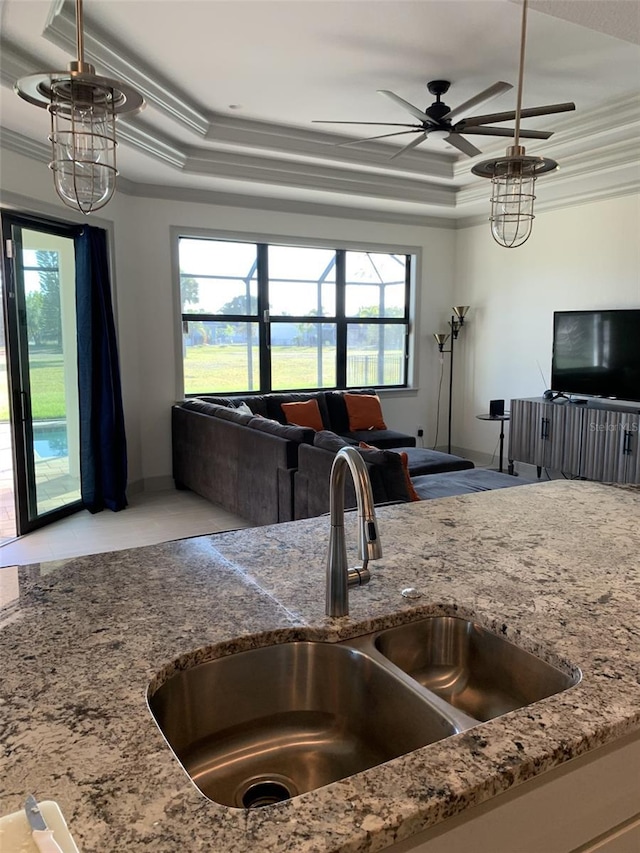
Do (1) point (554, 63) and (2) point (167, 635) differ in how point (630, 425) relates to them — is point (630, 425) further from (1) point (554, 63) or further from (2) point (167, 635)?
(2) point (167, 635)

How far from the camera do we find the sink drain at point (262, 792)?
1050 mm

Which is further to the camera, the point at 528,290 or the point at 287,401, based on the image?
the point at 528,290

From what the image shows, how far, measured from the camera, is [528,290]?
6.34m

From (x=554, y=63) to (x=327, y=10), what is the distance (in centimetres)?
157

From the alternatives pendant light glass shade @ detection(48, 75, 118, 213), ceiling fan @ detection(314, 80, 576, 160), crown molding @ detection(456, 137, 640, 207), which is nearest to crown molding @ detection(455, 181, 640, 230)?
crown molding @ detection(456, 137, 640, 207)

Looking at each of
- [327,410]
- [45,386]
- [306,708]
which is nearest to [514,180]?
[306,708]

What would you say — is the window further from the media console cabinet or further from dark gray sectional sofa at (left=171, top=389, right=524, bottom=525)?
the media console cabinet

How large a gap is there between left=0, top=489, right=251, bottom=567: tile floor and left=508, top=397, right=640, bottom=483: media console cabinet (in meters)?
2.81

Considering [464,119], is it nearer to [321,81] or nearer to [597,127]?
[321,81]

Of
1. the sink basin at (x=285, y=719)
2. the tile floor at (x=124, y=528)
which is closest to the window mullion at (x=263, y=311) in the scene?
the tile floor at (x=124, y=528)

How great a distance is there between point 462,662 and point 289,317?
5489mm

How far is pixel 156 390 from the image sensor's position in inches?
229

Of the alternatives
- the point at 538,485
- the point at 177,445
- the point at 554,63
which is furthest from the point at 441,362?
the point at 538,485

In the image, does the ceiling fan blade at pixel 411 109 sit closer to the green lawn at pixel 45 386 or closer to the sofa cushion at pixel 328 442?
the sofa cushion at pixel 328 442
